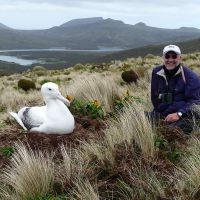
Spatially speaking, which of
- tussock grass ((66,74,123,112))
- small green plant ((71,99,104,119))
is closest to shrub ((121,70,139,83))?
tussock grass ((66,74,123,112))

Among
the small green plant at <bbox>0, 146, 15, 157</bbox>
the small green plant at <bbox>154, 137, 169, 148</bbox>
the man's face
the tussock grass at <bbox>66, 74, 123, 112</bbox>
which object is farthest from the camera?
the tussock grass at <bbox>66, 74, 123, 112</bbox>

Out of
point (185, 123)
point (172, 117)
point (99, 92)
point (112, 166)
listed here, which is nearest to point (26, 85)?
point (99, 92)

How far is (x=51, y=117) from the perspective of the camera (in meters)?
5.91

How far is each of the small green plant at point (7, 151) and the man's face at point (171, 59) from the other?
6.73 ft

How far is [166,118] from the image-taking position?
5.86 m

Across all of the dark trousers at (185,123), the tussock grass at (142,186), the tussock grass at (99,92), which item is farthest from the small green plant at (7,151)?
the tussock grass at (99,92)

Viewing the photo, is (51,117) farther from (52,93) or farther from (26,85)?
(26,85)

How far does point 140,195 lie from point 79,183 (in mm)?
570

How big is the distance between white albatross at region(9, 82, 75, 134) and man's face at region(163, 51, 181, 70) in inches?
51.0

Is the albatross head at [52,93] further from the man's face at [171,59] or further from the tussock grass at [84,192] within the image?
the tussock grass at [84,192]

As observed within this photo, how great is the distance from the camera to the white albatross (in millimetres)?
5848

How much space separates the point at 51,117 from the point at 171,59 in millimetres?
1552

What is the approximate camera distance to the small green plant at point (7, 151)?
531 centimetres

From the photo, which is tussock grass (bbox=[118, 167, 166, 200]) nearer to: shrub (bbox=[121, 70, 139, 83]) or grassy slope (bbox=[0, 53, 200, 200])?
grassy slope (bbox=[0, 53, 200, 200])
